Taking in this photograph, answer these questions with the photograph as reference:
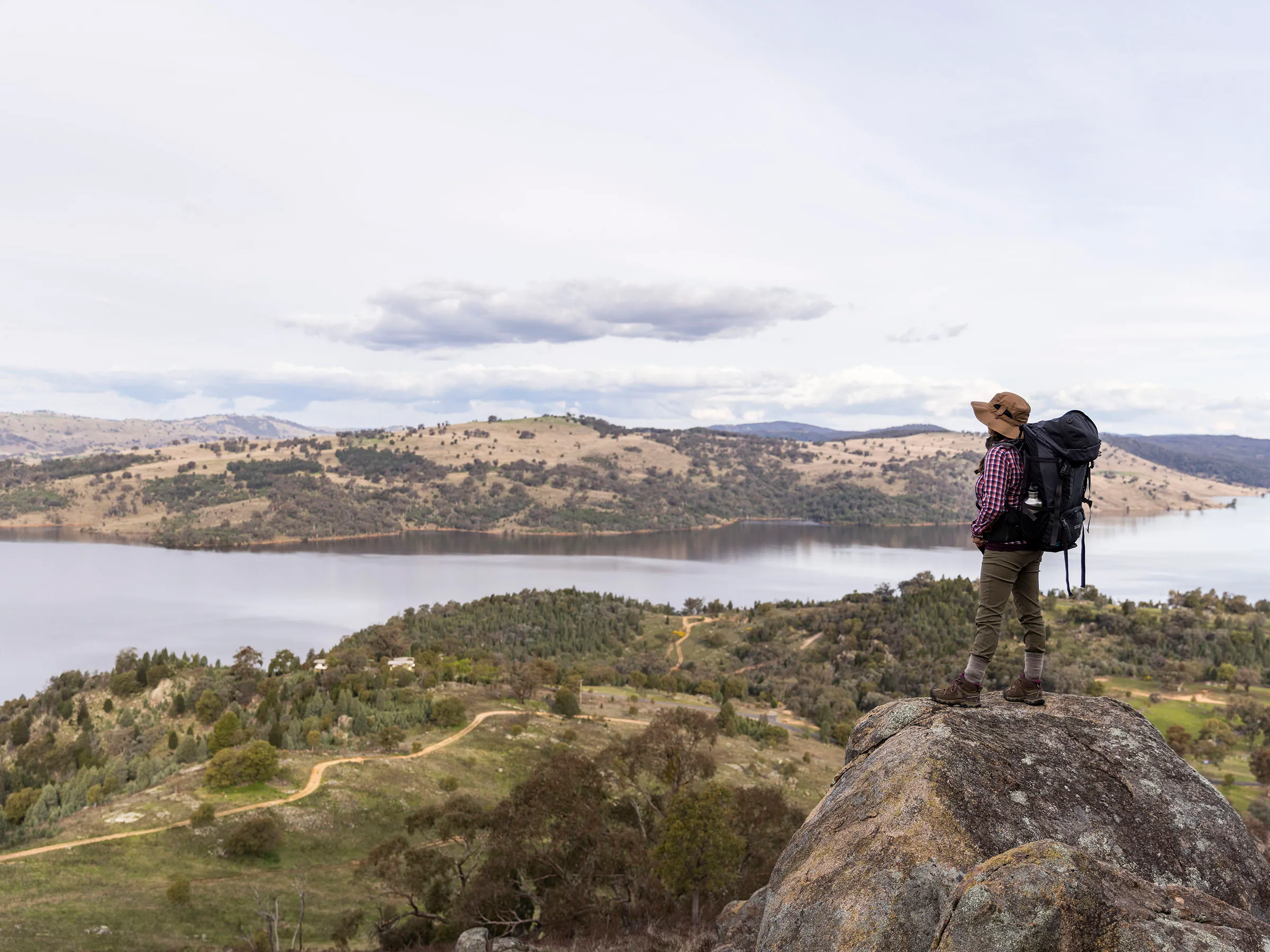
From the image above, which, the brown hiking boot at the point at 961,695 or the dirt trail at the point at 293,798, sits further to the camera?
the dirt trail at the point at 293,798

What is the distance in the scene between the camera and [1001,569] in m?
8.33

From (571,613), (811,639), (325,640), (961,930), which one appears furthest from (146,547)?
(961,930)

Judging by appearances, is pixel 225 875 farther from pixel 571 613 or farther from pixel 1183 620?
pixel 1183 620

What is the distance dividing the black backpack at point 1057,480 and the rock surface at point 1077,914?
3.40 metres

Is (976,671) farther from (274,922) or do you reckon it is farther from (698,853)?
(274,922)

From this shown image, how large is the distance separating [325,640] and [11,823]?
214 ft

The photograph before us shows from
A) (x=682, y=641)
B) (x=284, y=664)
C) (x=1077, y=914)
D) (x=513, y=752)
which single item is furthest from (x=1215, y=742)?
(x=284, y=664)

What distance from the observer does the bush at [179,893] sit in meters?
29.8

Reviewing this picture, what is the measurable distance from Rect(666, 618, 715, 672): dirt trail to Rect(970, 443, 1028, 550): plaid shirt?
294 feet

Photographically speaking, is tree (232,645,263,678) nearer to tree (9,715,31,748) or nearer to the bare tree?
tree (9,715,31,748)

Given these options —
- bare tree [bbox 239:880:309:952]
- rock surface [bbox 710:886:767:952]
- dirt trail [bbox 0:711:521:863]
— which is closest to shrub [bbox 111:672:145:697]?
dirt trail [bbox 0:711:521:863]

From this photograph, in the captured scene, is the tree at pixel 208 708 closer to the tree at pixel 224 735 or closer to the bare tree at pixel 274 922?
the tree at pixel 224 735

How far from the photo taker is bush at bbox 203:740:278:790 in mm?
41219

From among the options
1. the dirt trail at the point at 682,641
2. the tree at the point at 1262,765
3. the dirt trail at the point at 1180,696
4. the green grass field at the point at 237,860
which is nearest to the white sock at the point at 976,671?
the green grass field at the point at 237,860
